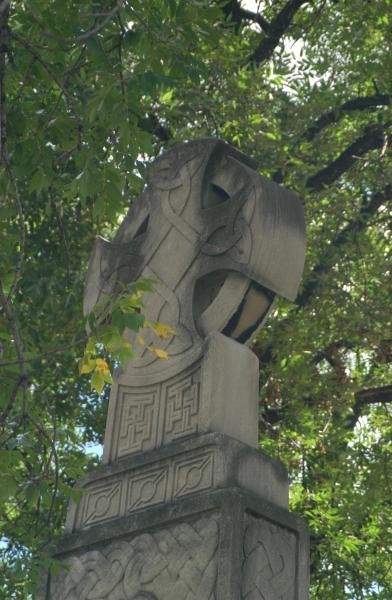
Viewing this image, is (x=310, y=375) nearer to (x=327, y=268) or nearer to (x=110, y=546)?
(x=327, y=268)

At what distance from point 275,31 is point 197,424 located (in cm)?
780

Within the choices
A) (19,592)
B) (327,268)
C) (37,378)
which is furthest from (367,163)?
(19,592)

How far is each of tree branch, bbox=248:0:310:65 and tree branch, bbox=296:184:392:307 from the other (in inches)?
75.7

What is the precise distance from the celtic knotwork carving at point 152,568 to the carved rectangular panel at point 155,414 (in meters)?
0.49

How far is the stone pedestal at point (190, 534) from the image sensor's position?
15.7 feet

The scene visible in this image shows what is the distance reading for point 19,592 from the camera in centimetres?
977

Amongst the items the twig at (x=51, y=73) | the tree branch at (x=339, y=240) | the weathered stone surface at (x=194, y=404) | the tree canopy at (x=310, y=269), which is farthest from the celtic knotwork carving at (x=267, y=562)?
the tree branch at (x=339, y=240)

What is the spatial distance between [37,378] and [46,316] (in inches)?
22.6

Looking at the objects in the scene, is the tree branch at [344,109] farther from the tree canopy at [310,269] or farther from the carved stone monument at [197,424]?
the carved stone monument at [197,424]

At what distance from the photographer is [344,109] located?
1227 centimetres

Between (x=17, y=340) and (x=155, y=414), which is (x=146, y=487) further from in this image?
(x=17, y=340)

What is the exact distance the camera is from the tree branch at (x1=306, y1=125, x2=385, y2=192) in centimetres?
1181

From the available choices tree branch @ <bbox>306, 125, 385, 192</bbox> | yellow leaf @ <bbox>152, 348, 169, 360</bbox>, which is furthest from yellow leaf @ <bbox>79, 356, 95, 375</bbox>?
tree branch @ <bbox>306, 125, 385, 192</bbox>

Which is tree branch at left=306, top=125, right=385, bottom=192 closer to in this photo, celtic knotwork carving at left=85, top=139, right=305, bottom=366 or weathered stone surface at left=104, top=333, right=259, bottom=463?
celtic knotwork carving at left=85, top=139, right=305, bottom=366
